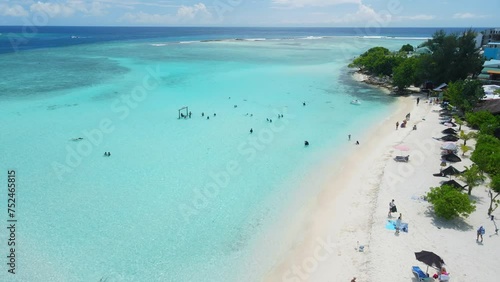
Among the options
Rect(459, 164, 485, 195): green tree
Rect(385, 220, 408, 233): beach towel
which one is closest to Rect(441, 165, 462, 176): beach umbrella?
Rect(459, 164, 485, 195): green tree

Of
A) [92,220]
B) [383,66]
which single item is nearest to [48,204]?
[92,220]

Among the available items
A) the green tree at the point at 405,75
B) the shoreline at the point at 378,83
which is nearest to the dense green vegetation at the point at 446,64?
the green tree at the point at 405,75

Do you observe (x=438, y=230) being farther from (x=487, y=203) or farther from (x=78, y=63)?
(x=78, y=63)

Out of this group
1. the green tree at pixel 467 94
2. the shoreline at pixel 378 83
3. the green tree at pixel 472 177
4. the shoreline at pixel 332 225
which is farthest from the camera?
the shoreline at pixel 378 83

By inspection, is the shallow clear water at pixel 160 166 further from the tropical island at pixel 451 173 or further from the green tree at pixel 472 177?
the green tree at pixel 472 177

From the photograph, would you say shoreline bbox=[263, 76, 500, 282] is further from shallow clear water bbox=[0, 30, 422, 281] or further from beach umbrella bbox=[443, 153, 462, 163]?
shallow clear water bbox=[0, 30, 422, 281]
